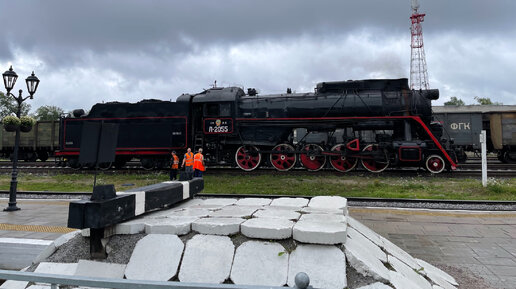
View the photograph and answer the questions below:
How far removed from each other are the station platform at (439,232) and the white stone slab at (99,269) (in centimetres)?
227

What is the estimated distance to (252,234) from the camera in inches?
109

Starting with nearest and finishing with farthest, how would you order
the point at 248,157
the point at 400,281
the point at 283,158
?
the point at 400,281 → the point at 283,158 → the point at 248,157

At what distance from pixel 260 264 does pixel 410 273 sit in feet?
5.08

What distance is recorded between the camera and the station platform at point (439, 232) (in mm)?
4068

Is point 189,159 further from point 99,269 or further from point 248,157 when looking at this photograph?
point 99,269

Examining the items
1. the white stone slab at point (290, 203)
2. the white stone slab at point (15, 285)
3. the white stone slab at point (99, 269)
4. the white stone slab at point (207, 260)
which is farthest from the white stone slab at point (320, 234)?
the white stone slab at point (15, 285)

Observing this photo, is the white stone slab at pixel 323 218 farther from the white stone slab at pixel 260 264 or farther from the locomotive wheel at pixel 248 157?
the locomotive wheel at pixel 248 157

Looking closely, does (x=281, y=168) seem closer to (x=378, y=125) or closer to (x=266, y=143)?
(x=266, y=143)

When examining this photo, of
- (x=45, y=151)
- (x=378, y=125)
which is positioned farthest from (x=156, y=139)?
(x=45, y=151)

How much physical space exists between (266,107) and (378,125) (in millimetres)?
5091

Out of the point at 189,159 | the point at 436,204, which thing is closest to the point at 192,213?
the point at 436,204

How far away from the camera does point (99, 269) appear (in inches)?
114

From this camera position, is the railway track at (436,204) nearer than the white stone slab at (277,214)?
No

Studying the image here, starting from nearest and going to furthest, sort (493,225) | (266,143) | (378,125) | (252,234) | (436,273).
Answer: (252,234) → (436,273) → (493,225) → (378,125) → (266,143)
